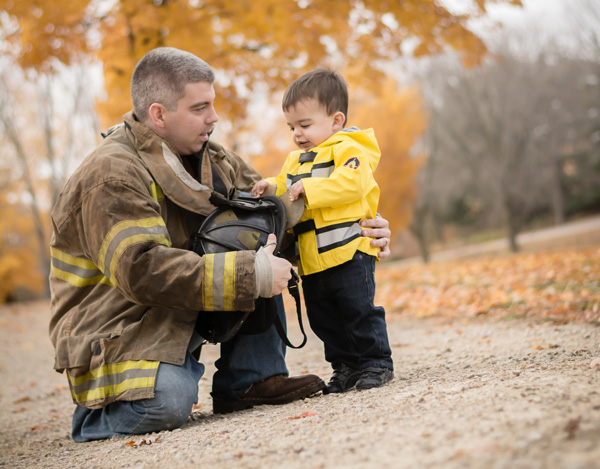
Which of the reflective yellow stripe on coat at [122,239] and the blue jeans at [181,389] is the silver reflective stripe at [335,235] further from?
the reflective yellow stripe on coat at [122,239]

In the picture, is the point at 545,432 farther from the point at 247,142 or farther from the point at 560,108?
the point at 560,108

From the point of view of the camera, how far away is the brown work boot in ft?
9.47

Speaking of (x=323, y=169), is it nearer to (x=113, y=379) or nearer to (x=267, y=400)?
(x=267, y=400)

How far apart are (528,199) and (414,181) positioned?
40.4 ft

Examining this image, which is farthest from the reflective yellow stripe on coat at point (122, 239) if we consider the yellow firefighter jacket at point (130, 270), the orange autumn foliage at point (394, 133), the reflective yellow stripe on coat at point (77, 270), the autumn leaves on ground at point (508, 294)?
the orange autumn foliage at point (394, 133)

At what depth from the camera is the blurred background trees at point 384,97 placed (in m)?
5.84

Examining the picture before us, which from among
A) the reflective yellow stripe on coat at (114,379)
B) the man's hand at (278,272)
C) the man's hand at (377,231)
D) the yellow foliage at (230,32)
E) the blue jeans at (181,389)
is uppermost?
the yellow foliage at (230,32)

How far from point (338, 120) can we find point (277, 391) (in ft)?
4.84

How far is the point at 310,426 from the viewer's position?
2168 mm

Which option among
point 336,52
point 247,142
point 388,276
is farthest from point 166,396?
point 247,142

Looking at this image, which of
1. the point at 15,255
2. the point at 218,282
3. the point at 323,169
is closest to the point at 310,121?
the point at 323,169

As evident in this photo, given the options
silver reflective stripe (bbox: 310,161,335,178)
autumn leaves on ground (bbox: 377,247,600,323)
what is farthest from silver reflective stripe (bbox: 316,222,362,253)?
autumn leaves on ground (bbox: 377,247,600,323)

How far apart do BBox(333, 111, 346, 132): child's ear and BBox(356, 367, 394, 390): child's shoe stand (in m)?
1.30

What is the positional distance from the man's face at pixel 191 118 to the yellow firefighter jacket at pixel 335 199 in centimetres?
53
